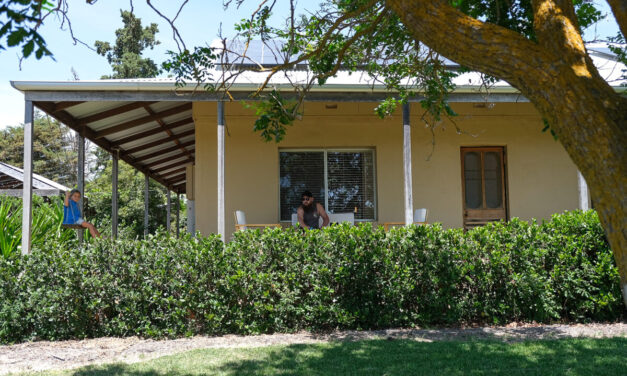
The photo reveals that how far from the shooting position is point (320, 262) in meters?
6.46

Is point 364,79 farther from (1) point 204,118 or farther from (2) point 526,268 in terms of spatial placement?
(2) point 526,268

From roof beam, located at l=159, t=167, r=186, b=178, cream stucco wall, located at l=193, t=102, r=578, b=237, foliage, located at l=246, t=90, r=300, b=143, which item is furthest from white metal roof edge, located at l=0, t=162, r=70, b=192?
foliage, located at l=246, t=90, r=300, b=143

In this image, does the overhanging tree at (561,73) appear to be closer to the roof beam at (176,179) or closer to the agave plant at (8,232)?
the agave plant at (8,232)

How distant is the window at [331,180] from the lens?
33.2 feet

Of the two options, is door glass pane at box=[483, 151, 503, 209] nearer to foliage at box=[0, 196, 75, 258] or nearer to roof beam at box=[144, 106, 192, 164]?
roof beam at box=[144, 106, 192, 164]

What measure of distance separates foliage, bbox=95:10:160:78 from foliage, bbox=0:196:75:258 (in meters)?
21.9

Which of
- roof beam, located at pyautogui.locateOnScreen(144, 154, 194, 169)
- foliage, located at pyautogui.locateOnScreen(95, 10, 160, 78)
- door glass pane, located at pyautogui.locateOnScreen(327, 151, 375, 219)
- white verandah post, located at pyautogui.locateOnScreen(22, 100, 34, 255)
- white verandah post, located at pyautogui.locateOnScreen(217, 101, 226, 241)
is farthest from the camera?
foliage, located at pyautogui.locateOnScreen(95, 10, 160, 78)

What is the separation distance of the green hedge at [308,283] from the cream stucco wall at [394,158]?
3.33 metres

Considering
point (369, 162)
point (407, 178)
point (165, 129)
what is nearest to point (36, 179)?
Answer: point (165, 129)

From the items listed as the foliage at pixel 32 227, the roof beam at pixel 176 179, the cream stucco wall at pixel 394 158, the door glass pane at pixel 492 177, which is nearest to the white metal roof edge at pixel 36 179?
the foliage at pixel 32 227

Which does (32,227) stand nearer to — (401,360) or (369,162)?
(369,162)

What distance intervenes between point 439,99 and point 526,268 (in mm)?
2370

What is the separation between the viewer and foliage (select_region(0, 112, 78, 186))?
116ft

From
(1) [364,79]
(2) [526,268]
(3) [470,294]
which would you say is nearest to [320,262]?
(3) [470,294]
